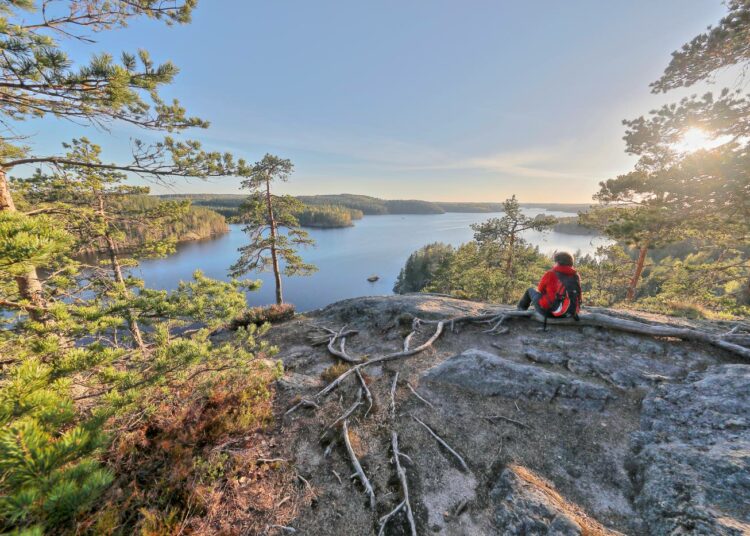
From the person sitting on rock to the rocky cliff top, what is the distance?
0.50m

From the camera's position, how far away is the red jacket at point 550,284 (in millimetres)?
4867

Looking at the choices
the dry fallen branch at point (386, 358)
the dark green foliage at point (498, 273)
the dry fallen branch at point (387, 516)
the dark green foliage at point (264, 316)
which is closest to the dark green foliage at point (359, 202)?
the dark green foliage at point (498, 273)

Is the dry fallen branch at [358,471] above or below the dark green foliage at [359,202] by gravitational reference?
below

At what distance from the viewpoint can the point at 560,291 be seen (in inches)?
199

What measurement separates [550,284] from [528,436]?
9.62ft

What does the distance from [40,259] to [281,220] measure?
11.4 meters

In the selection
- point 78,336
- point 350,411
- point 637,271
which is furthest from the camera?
point 637,271

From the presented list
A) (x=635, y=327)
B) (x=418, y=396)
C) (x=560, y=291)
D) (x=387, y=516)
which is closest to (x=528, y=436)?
(x=418, y=396)

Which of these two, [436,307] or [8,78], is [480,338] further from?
[8,78]

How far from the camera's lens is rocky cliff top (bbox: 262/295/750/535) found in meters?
2.38

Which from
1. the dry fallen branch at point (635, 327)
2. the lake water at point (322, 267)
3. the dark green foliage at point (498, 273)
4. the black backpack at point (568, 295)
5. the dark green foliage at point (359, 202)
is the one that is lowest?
the lake water at point (322, 267)

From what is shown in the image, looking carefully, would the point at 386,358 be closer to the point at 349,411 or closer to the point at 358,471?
the point at 349,411

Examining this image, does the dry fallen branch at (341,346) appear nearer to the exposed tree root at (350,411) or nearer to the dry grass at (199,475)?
the exposed tree root at (350,411)

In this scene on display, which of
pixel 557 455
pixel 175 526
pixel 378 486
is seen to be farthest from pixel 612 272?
pixel 175 526
